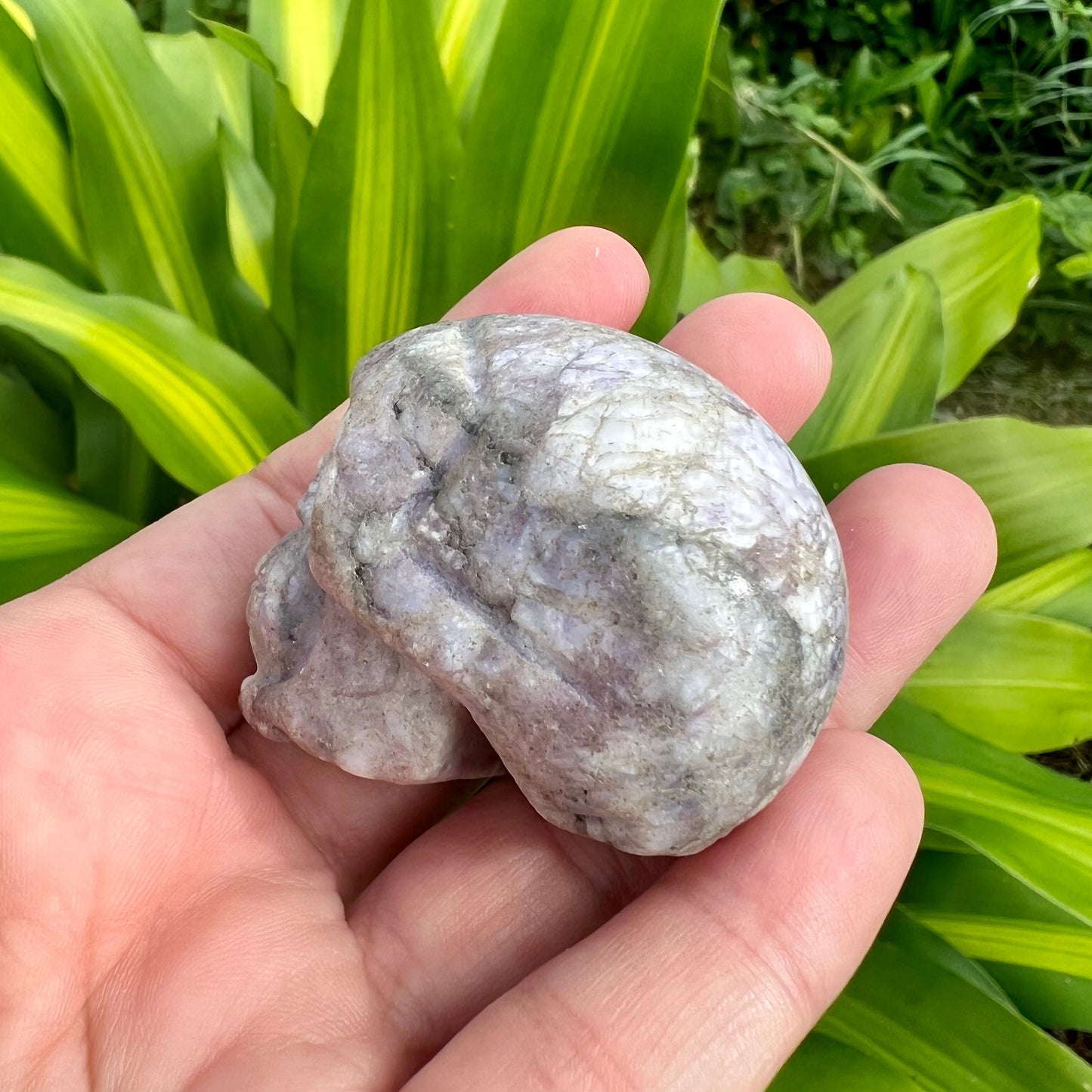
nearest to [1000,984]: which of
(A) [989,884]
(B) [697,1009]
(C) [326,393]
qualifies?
(A) [989,884]

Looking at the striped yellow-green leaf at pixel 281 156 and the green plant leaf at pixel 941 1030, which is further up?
the striped yellow-green leaf at pixel 281 156

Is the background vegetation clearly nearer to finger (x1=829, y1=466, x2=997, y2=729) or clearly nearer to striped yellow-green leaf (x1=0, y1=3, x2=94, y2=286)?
striped yellow-green leaf (x1=0, y1=3, x2=94, y2=286)

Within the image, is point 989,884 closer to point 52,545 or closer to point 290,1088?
point 290,1088

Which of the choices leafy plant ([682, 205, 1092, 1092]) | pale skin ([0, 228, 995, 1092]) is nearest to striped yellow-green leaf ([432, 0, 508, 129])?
leafy plant ([682, 205, 1092, 1092])

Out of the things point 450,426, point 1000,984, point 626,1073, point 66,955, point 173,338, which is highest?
point 450,426

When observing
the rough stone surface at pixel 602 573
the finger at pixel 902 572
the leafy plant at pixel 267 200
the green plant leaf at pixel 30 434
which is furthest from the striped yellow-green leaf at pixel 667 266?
the green plant leaf at pixel 30 434

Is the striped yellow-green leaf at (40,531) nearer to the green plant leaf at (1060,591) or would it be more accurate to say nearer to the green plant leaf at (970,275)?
the green plant leaf at (970,275)
